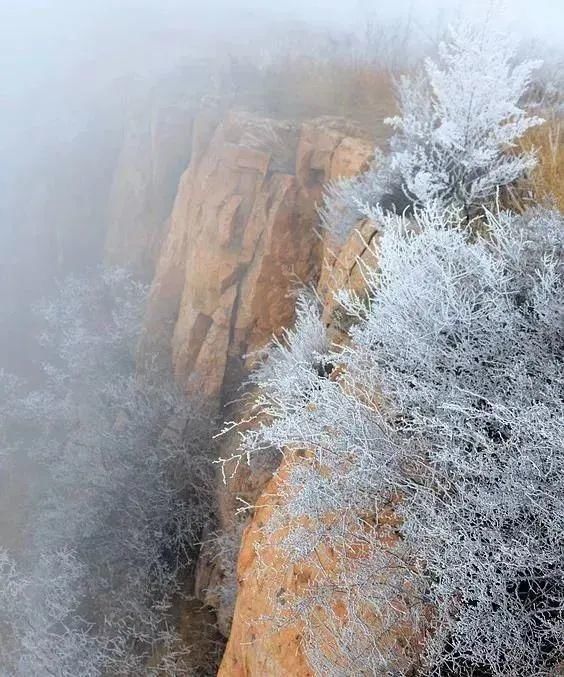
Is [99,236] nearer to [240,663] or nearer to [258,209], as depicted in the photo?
[258,209]

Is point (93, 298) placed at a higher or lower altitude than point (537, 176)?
lower

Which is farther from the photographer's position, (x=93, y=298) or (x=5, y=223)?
(x=5, y=223)

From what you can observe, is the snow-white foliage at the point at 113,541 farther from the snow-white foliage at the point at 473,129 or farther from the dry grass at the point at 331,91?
the dry grass at the point at 331,91

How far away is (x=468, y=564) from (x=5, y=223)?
18057 mm

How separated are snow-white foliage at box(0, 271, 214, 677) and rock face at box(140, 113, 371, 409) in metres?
0.95

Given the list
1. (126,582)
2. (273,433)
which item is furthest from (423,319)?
(126,582)

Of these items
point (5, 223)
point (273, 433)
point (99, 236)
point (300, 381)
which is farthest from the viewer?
point (5, 223)

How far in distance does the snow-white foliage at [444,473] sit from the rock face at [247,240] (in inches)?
174

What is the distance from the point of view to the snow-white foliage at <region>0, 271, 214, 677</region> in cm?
641

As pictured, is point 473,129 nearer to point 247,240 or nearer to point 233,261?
point 247,240

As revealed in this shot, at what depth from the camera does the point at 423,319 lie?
3.08 meters

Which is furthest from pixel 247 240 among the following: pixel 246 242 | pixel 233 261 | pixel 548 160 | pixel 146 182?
pixel 146 182

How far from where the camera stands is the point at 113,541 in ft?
24.5

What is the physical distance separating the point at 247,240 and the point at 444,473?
6215 mm
